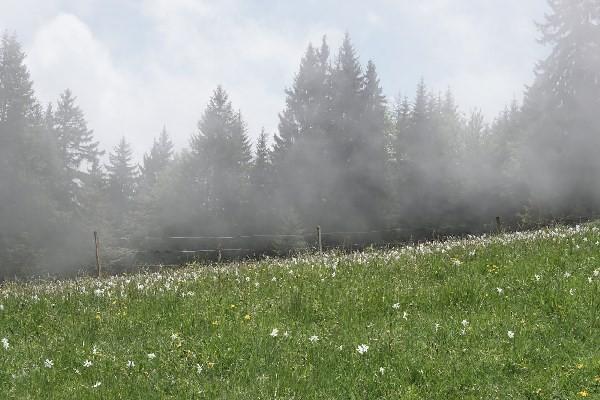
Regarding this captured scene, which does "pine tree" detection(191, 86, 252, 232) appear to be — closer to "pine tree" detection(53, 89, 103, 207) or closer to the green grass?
"pine tree" detection(53, 89, 103, 207)

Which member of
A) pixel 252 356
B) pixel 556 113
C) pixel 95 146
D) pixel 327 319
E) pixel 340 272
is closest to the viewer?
pixel 252 356

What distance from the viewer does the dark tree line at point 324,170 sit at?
39406 millimetres

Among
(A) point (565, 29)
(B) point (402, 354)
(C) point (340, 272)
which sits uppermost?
(A) point (565, 29)

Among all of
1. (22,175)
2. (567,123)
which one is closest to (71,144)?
(22,175)

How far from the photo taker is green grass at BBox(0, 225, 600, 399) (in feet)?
19.4

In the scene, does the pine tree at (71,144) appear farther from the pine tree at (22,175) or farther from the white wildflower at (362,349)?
the white wildflower at (362,349)

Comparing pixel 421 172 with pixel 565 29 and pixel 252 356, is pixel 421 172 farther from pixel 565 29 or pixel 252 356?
pixel 252 356

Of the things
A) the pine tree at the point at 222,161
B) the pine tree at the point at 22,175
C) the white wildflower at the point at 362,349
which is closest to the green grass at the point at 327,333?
the white wildflower at the point at 362,349

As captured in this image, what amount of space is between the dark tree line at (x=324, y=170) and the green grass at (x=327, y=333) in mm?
28491

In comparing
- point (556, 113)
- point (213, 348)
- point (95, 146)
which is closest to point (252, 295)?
point (213, 348)

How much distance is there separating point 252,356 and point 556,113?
39.5 m

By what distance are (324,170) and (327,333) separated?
3925cm

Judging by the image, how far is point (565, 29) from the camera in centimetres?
4147

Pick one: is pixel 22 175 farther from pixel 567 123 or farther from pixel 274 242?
pixel 567 123
